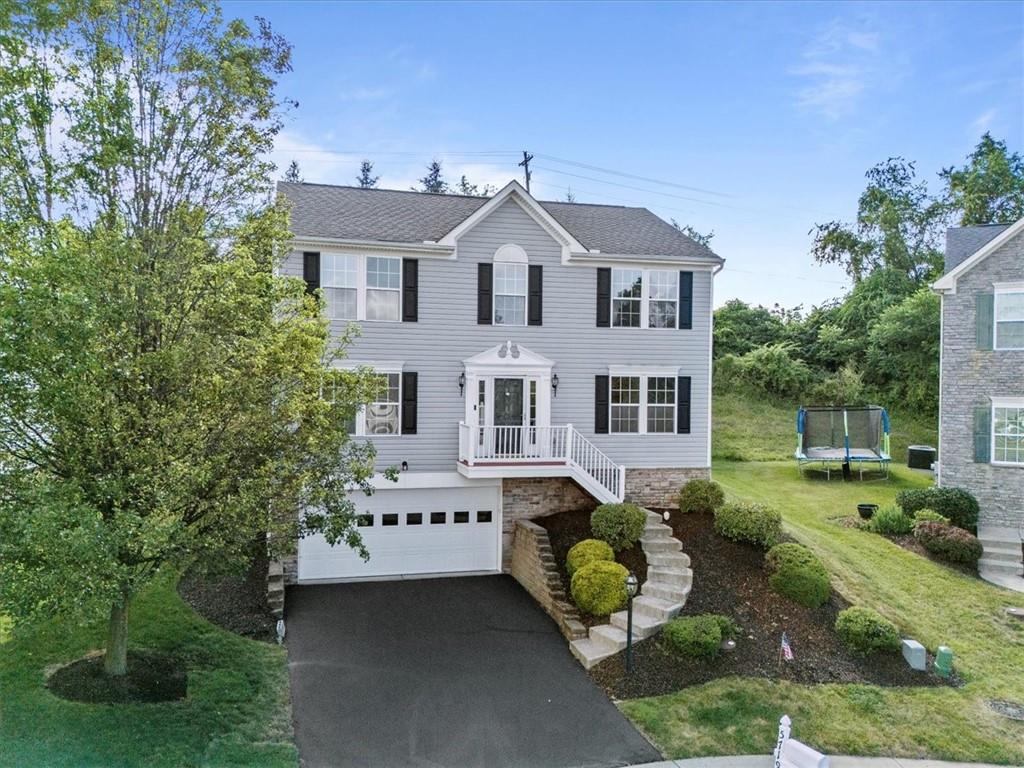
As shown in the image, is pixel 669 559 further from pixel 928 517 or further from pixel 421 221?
pixel 421 221

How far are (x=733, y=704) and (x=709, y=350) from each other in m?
8.73

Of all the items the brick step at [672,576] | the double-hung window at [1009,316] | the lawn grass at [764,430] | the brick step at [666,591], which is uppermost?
the double-hung window at [1009,316]

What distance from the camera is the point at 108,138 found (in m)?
7.69

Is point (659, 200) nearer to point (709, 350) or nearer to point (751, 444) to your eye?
point (751, 444)

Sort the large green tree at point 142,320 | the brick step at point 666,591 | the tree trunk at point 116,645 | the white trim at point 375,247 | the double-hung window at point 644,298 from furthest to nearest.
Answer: the double-hung window at point 644,298
the white trim at point 375,247
the brick step at point 666,591
the tree trunk at point 116,645
the large green tree at point 142,320

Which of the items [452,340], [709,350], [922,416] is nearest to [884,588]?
[709,350]

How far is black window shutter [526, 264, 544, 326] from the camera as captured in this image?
588 inches

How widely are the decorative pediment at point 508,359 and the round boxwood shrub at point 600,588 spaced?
4842mm

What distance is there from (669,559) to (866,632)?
336 centimetres

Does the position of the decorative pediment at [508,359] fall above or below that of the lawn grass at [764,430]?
above

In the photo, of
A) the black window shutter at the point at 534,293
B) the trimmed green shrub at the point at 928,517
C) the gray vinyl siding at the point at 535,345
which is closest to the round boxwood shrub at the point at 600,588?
the gray vinyl siding at the point at 535,345

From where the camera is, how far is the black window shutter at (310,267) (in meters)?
13.7

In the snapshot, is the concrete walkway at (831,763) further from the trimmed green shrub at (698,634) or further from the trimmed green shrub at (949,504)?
the trimmed green shrub at (949,504)

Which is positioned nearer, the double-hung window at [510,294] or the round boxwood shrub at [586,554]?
the round boxwood shrub at [586,554]
